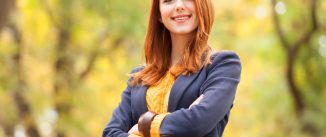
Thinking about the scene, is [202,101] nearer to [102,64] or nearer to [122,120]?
[122,120]

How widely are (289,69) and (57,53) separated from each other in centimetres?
439

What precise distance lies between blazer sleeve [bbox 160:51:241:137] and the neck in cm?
19

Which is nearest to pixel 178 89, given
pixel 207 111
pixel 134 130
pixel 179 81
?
pixel 179 81

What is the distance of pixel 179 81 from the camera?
9.67 ft

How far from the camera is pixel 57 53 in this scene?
14023mm

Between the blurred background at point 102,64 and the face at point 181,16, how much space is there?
8.59m

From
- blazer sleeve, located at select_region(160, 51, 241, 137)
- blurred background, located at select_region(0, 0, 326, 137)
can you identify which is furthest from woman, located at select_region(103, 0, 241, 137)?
blurred background, located at select_region(0, 0, 326, 137)

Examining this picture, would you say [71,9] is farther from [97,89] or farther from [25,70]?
[97,89]

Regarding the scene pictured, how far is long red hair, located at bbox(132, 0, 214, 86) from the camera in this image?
9.82 ft

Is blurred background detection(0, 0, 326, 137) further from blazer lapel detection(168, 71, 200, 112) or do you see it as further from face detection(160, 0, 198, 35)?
blazer lapel detection(168, 71, 200, 112)

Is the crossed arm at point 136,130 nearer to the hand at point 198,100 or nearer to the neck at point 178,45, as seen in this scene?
the hand at point 198,100

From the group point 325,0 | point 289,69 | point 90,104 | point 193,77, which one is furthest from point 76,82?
point 193,77

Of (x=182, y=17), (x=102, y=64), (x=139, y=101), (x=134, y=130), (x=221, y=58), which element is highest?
(x=182, y=17)

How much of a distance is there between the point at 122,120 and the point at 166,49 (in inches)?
14.0
